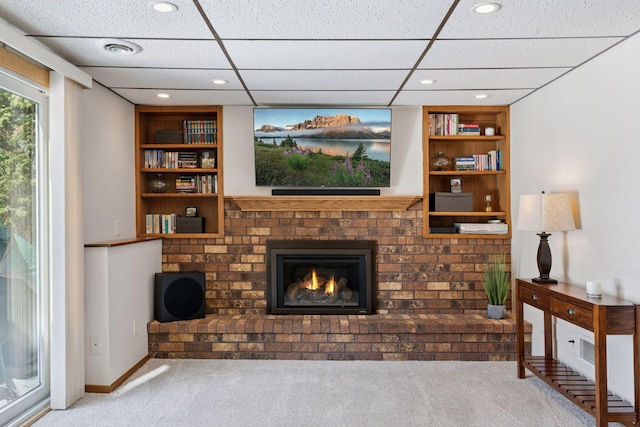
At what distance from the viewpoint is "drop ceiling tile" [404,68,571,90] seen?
3.72 metres

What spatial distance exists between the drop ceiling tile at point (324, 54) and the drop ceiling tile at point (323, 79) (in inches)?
5.0

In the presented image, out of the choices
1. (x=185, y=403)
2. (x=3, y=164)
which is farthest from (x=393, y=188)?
(x=3, y=164)

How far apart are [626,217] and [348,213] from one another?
248cm

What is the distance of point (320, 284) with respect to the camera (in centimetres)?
507

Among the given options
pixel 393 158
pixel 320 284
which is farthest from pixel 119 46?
pixel 320 284

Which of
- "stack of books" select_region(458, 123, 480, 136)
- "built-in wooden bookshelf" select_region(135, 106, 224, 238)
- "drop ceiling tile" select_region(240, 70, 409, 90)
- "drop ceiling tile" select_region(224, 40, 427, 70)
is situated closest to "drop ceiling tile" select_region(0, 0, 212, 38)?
"drop ceiling tile" select_region(224, 40, 427, 70)

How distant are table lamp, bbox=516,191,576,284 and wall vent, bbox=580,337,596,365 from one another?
1.52 feet

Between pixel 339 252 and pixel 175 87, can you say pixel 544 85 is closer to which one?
pixel 339 252

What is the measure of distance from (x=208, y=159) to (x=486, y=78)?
2692 mm

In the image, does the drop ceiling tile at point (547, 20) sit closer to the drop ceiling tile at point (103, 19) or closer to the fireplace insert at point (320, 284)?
the drop ceiling tile at point (103, 19)

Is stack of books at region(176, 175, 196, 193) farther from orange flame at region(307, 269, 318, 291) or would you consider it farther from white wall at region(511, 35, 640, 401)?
white wall at region(511, 35, 640, 401)

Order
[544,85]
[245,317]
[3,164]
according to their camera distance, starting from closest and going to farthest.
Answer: [3,164] → [544,85] → [245,317]

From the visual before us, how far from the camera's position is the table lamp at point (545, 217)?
3.60m

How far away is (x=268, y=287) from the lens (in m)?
5.03
